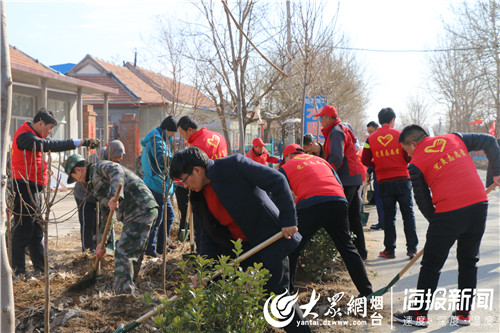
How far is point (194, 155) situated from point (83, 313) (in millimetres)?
1856

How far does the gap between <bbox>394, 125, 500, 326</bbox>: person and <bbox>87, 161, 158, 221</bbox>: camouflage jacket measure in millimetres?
2474

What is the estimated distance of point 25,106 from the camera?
53.6 feet

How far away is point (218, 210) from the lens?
326 cm

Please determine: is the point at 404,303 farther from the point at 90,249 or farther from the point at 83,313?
the point at 90,249

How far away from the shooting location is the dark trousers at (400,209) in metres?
6.30

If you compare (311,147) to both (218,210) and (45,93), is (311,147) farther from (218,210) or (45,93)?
(45,93)

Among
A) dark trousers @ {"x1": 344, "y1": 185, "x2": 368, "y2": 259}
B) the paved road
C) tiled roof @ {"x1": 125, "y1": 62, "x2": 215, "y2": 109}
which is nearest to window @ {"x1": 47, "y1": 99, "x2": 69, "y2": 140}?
tiled roof @ {"x1": 125, "y1": 62, "x2": 215, "y2": 109}

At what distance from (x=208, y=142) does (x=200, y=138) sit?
0.12m

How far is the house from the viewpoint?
15.0 metres

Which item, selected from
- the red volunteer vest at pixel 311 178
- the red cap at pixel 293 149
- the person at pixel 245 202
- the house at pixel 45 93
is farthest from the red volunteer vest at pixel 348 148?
the house at pixel 45 93

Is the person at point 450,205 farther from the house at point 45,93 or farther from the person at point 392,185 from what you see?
the house at point 45,93

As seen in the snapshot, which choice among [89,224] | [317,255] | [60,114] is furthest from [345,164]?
[60,114]

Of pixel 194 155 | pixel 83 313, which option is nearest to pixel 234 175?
pixel 194 155

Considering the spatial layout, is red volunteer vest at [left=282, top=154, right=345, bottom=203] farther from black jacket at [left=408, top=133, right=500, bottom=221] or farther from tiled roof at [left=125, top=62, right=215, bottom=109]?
tiled roof at [left=125, top=62, right=215, bottom=109]
